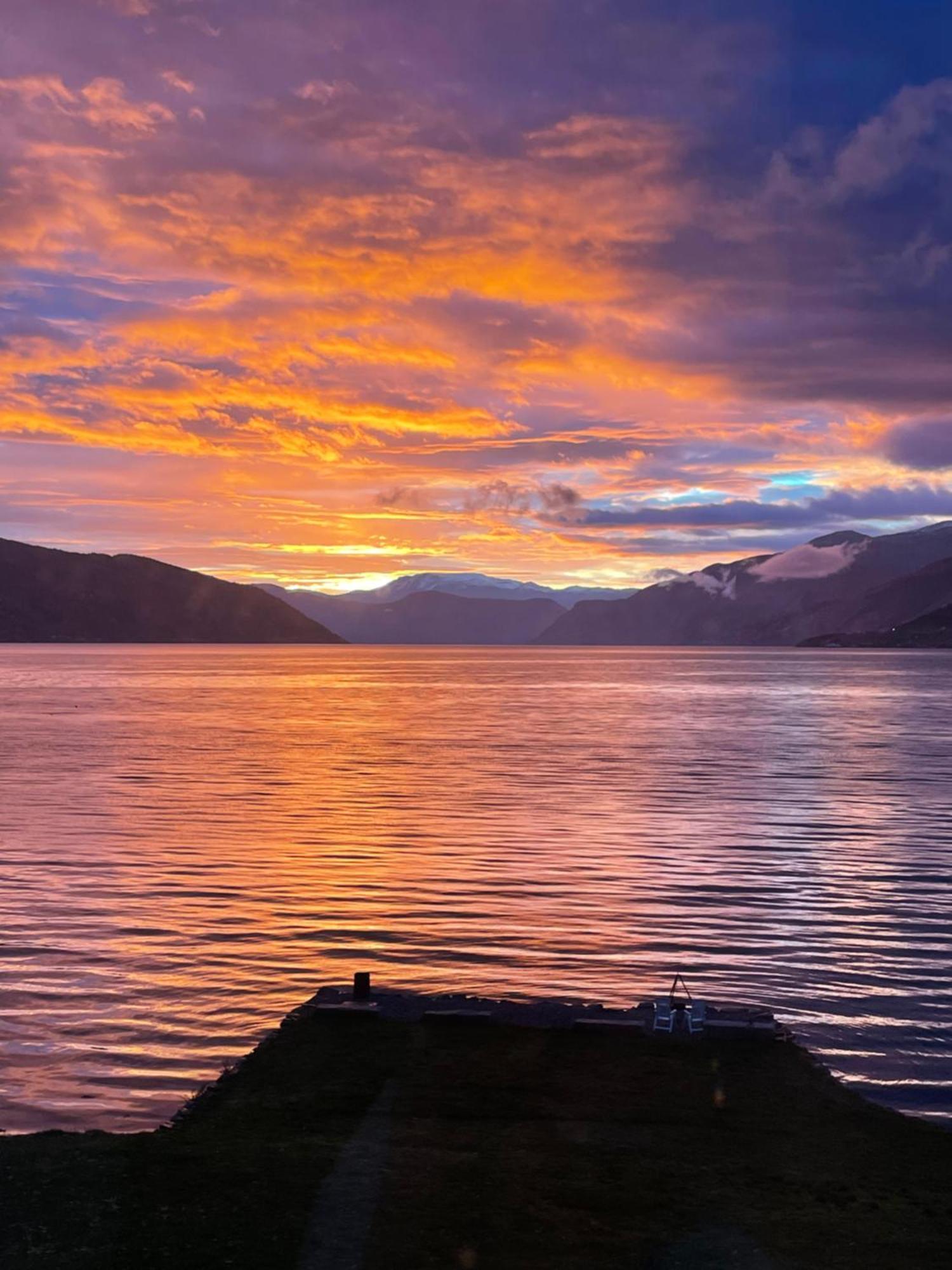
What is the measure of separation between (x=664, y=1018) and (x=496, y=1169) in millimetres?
7658

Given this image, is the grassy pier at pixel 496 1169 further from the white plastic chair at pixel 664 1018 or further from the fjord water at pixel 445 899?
the fjord water at pixel 445 899

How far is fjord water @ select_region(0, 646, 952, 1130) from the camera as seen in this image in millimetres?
25094

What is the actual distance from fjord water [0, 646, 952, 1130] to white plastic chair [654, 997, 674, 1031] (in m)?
2.98

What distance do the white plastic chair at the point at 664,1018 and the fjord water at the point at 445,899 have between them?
298 cm

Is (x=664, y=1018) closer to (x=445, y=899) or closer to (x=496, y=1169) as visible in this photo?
(x=496, y=1169)

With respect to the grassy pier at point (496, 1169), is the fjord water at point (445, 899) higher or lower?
lower

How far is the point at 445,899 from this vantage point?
39625mm

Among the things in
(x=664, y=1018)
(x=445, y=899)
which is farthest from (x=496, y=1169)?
(x=445, y=899)

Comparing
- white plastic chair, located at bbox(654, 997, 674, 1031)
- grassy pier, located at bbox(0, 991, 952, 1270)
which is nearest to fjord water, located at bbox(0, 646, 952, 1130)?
grassy pier, located at bbox(0, 991, 952, 1270)

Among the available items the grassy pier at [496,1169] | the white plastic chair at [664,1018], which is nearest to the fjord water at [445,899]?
the grassy pier at [496,1169]

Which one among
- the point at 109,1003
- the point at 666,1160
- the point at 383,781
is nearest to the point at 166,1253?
the point at 666,1160

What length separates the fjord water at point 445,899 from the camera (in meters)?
25.1

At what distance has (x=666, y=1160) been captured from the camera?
59.1 ft

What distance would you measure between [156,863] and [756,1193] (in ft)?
107
